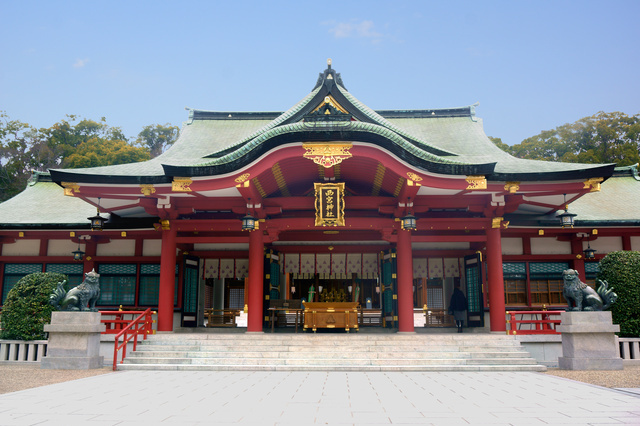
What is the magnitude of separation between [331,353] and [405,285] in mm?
3311

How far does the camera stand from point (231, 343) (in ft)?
42.1

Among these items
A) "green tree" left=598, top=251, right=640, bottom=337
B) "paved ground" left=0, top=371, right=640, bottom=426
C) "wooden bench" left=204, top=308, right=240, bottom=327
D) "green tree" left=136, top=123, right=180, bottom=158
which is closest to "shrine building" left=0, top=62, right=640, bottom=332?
"wooden bench" left=204, top=308, right=240, bottom=327

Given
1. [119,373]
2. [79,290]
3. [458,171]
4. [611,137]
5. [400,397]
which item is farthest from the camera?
[611,137]

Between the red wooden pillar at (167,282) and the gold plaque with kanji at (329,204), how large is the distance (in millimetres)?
4671

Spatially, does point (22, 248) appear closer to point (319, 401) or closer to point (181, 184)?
point (181, 184)

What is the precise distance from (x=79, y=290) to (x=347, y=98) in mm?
8971

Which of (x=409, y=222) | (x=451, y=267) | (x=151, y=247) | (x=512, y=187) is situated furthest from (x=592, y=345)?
(x=151, y=247)

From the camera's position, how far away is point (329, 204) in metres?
14.0

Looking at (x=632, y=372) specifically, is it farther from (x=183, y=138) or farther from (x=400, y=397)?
(x=183, y=138)

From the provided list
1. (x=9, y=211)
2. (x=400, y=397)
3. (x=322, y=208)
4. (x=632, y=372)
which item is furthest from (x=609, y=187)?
(x=9, y=211)

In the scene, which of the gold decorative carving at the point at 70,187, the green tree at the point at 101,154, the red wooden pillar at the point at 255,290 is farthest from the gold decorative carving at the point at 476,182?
the green tree at the point at 101,154

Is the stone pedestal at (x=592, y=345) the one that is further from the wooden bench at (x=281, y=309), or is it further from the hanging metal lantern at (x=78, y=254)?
the hanging metal lantern at (x=78, y=254)

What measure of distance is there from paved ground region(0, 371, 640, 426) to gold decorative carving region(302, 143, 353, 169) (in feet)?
17.9

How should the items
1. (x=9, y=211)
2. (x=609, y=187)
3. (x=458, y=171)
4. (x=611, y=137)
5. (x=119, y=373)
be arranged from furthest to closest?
(x=611, y=137)
(x=609, y=187)
(x=9, y=211)
(x=458, y=171)
(x=119, y=373)
